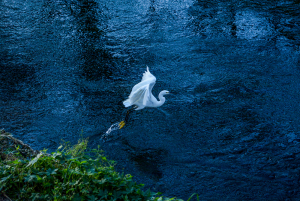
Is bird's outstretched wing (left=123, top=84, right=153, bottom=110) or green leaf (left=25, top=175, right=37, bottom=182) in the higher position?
green leaf (left=25, top=175, right=37, bottom=182)

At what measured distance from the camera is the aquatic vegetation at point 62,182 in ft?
8.55

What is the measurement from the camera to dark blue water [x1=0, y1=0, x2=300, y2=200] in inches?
162

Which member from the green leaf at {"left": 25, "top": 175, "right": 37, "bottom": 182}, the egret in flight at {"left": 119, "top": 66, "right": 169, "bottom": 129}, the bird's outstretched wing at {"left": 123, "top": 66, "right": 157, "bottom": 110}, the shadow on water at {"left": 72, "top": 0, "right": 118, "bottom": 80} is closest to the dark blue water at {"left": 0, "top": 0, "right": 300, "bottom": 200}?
the shadow on water at {"left": 72, "top": 0, "right": 118, "bottom": 80}

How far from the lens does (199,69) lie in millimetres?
6242

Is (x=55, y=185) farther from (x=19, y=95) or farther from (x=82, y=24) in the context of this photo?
(x=82, y=24)

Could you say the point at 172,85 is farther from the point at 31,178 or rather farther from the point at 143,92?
the point at 31,178

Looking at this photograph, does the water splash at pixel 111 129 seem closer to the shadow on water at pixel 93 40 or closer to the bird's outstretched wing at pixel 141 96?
the bird's outstretched wing at pixel 141 96

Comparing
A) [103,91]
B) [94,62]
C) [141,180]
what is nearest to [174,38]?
[94,62]

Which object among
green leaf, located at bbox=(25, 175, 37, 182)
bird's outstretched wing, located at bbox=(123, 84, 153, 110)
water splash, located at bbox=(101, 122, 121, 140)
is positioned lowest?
water splash, located at bbox=(101, 122, 121, 140)

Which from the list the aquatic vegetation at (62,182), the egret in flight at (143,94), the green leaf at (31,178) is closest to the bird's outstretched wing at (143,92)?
the egret in flight at (143,94)

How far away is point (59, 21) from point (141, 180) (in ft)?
18.5

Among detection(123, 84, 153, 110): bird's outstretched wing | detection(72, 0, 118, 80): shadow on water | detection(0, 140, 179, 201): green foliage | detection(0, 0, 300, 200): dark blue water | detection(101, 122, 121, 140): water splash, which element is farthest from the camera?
detection(72, 0, 118, 80): shadow on water

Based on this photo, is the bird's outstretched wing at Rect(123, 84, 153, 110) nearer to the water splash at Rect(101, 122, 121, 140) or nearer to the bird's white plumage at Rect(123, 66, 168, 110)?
the bird's white plumage at Rect(123, 66, 168, 110)

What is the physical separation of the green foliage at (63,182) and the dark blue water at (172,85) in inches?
45.5
